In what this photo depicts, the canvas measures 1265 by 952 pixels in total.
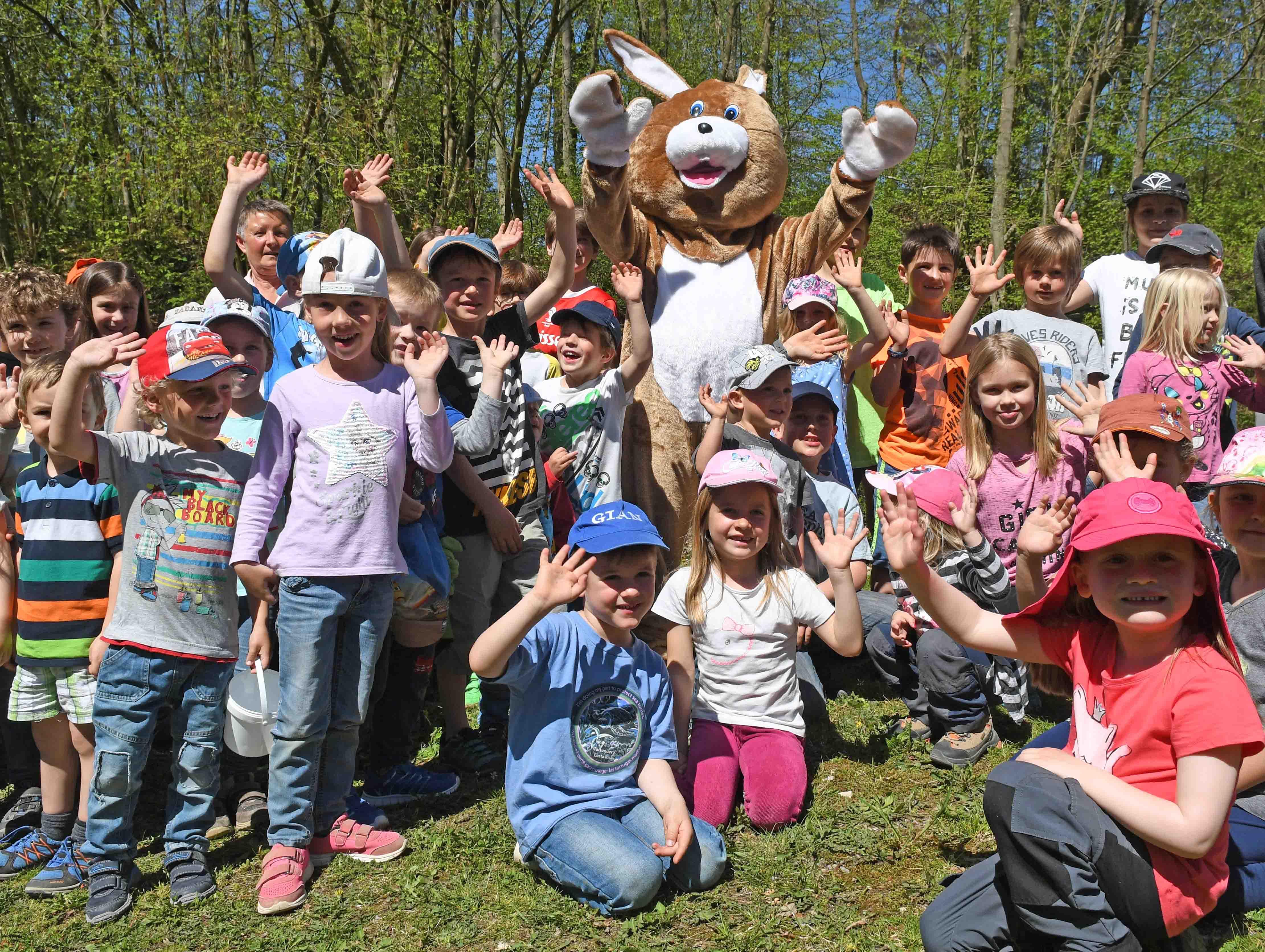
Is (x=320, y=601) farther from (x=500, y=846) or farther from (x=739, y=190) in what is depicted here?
(x=739, y=190)

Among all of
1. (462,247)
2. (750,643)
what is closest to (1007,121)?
(462,247)

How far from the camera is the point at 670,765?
3432 mm

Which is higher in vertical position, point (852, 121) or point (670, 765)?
point (852, 121)

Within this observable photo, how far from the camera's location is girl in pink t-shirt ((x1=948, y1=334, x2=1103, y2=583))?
13.5 ft

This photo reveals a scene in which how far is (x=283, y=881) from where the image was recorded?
3203mm

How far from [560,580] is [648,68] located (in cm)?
347

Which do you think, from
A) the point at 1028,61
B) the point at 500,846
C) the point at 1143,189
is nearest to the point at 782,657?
the point at 500,846

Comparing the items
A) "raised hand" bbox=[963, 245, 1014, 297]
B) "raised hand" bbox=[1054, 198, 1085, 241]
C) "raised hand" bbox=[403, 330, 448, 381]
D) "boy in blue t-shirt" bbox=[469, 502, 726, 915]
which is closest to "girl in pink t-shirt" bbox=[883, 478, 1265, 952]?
"boy in blue t-shirt" bbox=[469, 502, 726, 915]

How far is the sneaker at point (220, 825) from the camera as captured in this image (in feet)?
12.0

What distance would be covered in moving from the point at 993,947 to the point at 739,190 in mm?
3534

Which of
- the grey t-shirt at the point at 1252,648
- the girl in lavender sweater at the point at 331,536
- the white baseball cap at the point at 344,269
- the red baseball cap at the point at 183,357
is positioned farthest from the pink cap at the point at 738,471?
the red baseball cap at the point at 183,357

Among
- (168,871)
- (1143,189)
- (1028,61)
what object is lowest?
(168,871)

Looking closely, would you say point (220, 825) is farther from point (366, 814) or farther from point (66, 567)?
point (66, 567)

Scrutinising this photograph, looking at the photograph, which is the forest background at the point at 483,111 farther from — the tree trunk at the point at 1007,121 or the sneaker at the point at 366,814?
the sneaker at the point at 366,814
